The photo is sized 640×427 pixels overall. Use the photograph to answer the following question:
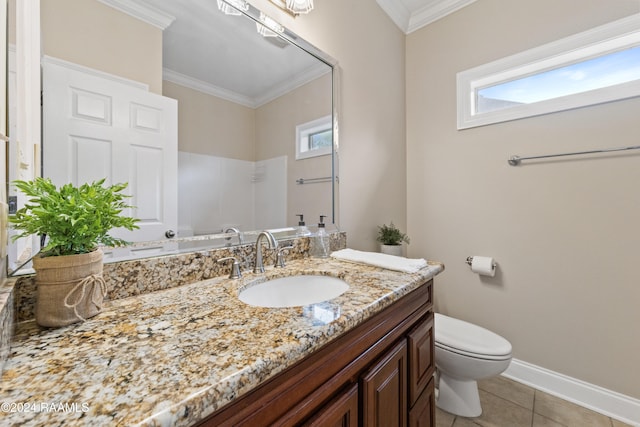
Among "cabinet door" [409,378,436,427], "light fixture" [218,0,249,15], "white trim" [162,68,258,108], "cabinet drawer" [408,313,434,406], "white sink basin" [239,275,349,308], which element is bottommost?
"cabinet door" [409,378,436,427]

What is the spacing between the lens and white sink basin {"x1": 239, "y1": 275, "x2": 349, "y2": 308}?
3.03ft

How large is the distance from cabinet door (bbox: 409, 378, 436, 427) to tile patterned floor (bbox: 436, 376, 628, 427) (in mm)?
430

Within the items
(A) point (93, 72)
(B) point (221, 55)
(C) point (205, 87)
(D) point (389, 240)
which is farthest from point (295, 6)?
(D) point (389, 240)

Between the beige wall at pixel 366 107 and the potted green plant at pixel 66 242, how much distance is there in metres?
1.13

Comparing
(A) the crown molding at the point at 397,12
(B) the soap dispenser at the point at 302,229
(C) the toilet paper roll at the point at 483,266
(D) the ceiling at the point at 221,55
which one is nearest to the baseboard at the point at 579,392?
(C) the toilet paper roll at the point at 483,266

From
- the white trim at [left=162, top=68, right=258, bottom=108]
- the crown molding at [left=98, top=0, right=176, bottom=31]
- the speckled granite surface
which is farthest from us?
the white trim at [left=162, top=68, right=258, bottom=108]

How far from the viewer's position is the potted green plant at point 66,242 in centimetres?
50

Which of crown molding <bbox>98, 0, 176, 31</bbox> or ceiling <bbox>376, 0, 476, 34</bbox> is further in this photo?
ceiling <bbox>376, 0, 476, 34</bbox>

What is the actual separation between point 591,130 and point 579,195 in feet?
1.21

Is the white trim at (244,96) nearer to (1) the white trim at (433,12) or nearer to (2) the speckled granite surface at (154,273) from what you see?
(2) the speckled granite surface at (154,273)

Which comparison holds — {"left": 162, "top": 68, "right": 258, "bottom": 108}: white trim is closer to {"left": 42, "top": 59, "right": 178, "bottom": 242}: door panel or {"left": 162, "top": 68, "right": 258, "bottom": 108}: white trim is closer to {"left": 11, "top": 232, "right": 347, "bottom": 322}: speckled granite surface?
{"left": 42, "top": 59, "right": 178, "bottom": 242}: door panel

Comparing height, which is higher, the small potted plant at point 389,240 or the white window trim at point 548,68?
the white window trim at point 548,68

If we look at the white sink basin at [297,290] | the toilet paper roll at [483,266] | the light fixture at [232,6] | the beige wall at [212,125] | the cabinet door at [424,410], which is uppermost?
the light fixture at [232,6]

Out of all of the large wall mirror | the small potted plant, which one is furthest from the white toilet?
the large wall mirror
